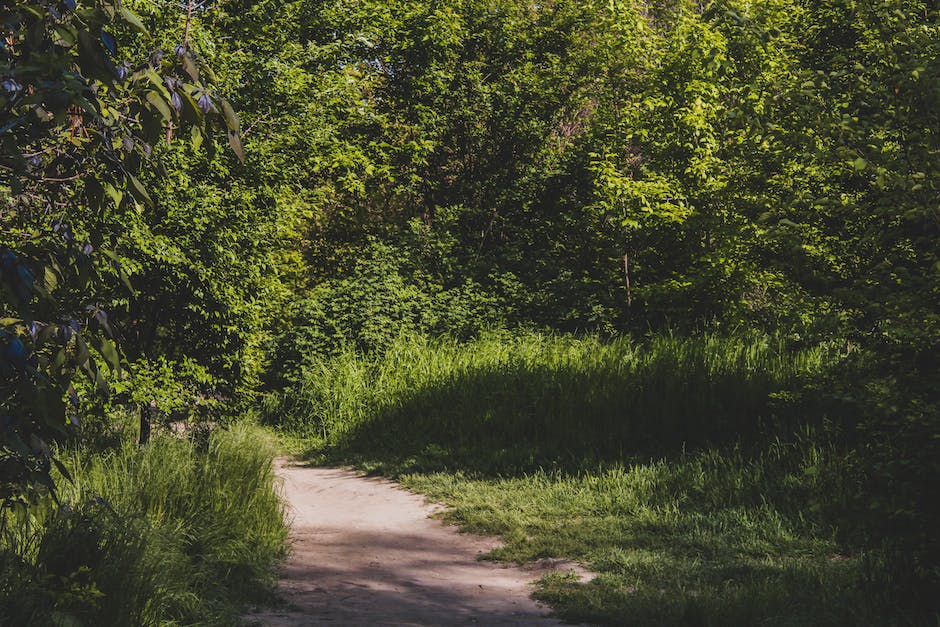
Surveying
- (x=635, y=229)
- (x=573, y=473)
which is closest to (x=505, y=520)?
(x=573, y=473)

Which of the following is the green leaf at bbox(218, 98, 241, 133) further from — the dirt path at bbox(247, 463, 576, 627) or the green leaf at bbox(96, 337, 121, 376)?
the dirt path at bbox(247, 463, 576, 627)

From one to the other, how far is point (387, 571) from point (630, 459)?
11.4 feet

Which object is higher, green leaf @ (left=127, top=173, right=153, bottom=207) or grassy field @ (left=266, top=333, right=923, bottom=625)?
green leaf @ (left=127, top=173, right=153, bottom=207)

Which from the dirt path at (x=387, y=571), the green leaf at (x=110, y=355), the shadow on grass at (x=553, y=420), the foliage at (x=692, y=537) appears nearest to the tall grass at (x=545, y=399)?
the shadow on grass at (x=553, y=420)

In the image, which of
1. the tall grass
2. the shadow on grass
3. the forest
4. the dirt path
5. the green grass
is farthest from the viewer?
the tall grass

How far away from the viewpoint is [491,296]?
16.1 meters

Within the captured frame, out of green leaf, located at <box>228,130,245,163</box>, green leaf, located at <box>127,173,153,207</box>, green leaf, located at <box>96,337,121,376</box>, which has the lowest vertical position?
green leaf, located at <box>96,337,121,376</box>

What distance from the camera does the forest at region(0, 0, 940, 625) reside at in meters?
3.19

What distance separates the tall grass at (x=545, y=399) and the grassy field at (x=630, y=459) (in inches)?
1.1

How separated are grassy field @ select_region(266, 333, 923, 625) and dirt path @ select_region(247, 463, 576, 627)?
30 cm

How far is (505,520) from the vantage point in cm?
779

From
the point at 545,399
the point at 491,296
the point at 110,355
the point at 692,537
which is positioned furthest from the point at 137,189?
the point at 491,296

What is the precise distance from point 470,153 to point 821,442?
1085 centimetres

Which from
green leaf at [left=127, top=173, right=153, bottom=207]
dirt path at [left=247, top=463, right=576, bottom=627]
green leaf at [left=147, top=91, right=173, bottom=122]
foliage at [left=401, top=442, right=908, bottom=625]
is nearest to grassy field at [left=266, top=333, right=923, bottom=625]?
foliage at [left=401, top=442, right=908, bottom=625]
